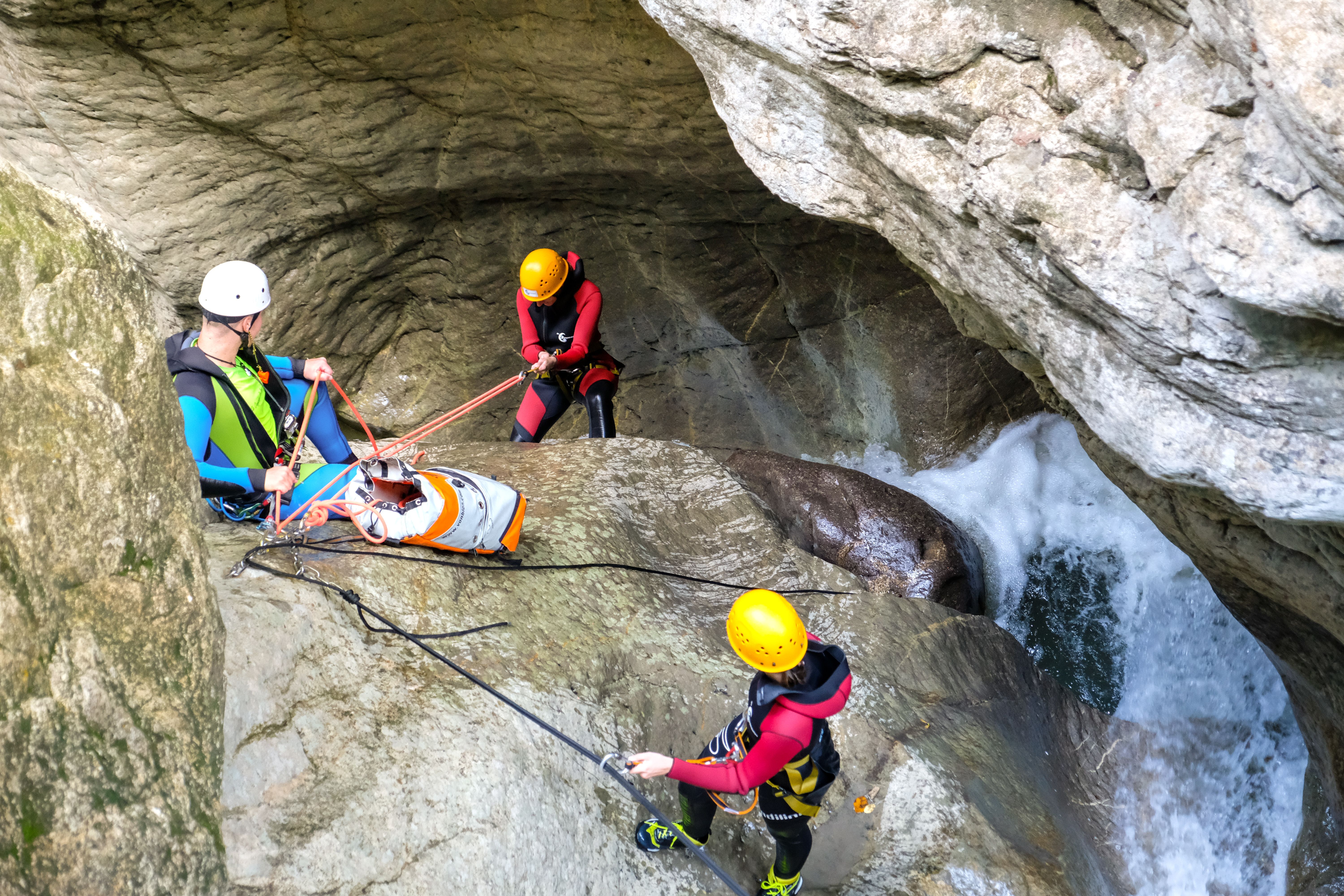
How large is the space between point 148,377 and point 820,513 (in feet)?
13.3

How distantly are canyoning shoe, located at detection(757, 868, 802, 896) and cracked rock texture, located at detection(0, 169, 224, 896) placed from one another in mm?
1821

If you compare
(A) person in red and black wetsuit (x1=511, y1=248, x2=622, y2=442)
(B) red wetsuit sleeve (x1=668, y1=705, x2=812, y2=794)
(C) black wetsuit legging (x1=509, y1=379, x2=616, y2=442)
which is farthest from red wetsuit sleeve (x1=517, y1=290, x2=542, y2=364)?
(B) red wetsuit sleeve (x1=668, y1=705, x2=812, y2=794)

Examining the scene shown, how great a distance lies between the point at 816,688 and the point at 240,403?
7.50ft

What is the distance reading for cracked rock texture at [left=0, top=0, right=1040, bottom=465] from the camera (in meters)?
5.40

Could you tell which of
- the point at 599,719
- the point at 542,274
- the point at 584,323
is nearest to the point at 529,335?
the point at 584,323

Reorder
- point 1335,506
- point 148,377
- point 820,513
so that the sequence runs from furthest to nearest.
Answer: point 820,513 < point 1335,506 < point 148,377

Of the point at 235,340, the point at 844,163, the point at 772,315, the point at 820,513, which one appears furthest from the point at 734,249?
the point at 235,340

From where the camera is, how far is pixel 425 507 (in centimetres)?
368

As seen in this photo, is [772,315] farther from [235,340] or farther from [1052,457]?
[235,340]

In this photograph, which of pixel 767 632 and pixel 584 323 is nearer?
pixel 767 632

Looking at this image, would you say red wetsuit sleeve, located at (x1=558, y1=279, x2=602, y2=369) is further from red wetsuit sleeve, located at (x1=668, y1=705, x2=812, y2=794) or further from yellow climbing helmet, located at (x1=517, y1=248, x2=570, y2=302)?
red wetsuit sleeve, located at (x1=668, y1=705, x2=812, y2=794)

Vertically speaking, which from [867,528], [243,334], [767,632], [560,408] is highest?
[243,334]

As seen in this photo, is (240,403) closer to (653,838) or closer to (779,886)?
Answer: (653,838)

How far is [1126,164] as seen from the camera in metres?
2.67
